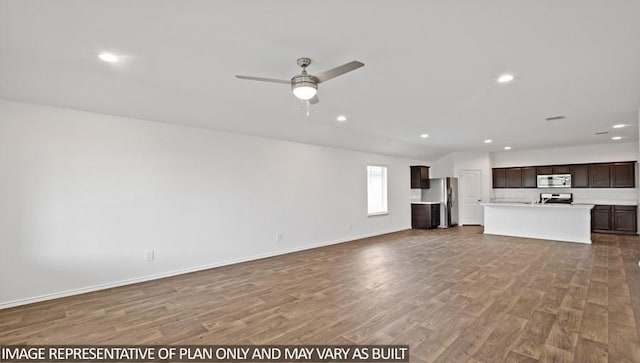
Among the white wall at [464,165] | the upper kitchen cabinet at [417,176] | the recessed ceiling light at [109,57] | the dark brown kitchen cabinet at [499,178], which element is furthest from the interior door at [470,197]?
the recessed ceiling light at [109,57]

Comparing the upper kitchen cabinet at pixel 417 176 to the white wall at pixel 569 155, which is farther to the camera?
the upper kitchen cabinet at pixel 417 176

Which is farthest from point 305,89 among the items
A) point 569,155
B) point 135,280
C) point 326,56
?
point 569,155

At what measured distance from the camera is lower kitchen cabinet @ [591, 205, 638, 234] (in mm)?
7773

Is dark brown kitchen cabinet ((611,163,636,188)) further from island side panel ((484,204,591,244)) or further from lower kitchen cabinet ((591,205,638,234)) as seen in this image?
island side panel ((484,204,591,244))

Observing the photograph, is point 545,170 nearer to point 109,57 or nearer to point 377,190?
point 377,190

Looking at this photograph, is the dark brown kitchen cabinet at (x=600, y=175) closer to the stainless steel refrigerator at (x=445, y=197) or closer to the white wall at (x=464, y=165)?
the white wall at (x=464, y=165)

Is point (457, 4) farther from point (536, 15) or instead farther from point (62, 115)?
point (62, 115)

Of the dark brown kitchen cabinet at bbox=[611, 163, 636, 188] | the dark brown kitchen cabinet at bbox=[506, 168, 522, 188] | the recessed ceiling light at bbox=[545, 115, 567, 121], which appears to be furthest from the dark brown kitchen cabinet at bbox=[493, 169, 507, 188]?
the recessed ceiling light at bbox=[545, 115, 567, 121]

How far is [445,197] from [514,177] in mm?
2369

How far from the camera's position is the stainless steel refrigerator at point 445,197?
954cm

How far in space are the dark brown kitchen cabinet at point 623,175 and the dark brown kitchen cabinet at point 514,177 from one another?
2142mm

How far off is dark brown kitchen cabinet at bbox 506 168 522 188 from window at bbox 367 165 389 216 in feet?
14.8

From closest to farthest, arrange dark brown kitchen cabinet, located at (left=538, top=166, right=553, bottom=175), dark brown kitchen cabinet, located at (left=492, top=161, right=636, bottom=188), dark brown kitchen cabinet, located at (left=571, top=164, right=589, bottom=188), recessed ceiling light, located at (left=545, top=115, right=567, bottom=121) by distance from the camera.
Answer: recessed ceiling light, located at (left=545, top=115, right=567, bottom=121) < dark brown kitchen cabinet, located at (left=492, top=161, right=636, bottom=188) < dark brown kitchen cabinet, located at (left=571, top=164, right=589, bottom=188) < dark brown kitchen cabinet, located at (left=538, top=166, right=553, bottom=175)

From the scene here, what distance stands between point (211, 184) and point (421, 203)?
6.69 m
